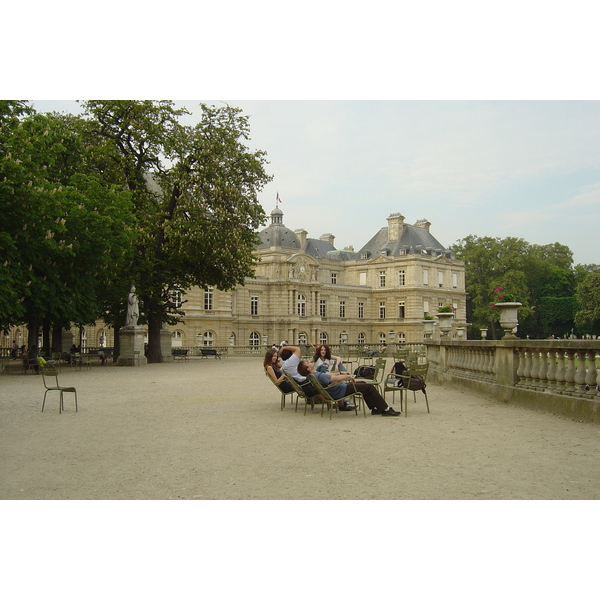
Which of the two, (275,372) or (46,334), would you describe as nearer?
(275,372)

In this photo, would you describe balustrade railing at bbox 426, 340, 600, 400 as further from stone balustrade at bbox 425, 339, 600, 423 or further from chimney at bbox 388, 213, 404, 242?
chimney at bbox 388, 213, 404, 242

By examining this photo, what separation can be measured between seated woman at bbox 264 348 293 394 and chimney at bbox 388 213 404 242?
64075 mm

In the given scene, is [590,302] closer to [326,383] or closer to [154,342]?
[154,342]

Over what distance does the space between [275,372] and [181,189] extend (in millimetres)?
16548

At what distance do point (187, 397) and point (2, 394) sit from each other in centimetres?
409

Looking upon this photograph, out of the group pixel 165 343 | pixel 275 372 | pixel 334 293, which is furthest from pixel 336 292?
pixel 275 372

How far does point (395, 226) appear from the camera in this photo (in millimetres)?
74938

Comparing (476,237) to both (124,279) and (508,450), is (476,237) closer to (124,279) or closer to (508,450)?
(124,279)

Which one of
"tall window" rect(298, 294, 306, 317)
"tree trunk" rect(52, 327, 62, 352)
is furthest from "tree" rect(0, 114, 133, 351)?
"tall window" rect(298, 294, 306, 317)

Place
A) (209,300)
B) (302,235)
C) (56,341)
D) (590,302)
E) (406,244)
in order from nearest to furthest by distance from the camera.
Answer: (56,341)
(209,300)
(590,302)
(406,244)
(302,235)

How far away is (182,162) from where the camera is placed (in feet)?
88.5

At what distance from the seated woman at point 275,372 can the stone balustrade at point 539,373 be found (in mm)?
3583

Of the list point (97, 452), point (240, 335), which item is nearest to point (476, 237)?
point (240, 335)

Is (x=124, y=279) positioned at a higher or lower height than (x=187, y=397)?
higher
